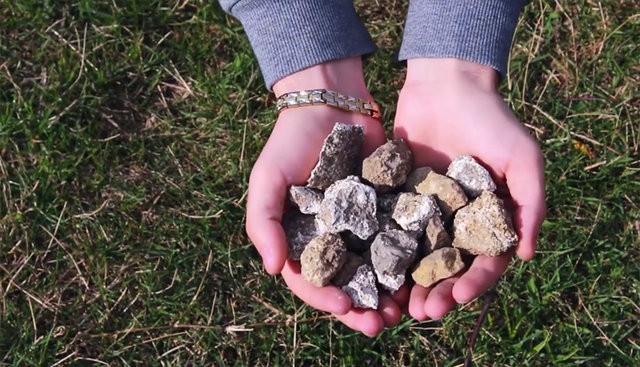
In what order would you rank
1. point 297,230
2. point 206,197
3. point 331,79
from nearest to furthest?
point 297,230 → point 331,79 → point 206,197

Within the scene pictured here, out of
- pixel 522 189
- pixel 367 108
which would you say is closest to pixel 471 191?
pixel 522 189

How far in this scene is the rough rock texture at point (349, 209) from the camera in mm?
2127

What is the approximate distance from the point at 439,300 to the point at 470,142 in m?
0.49

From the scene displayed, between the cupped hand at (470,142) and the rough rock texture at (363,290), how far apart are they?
96 millimetres

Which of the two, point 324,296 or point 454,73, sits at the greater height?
point 454,73

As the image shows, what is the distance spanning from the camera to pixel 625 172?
292 centimetres

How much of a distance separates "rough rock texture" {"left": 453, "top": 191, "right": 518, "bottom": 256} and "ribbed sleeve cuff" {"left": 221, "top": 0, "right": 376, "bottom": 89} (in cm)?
65

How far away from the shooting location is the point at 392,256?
2.03 meters

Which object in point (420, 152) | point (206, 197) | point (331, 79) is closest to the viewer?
point (420, 152)

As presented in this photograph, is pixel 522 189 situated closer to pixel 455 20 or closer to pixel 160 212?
A: pixel 455 20

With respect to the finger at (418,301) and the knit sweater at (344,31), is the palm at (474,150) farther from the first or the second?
the knit sweater at (344,31)

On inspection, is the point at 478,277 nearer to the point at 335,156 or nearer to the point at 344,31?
the point at 335,156

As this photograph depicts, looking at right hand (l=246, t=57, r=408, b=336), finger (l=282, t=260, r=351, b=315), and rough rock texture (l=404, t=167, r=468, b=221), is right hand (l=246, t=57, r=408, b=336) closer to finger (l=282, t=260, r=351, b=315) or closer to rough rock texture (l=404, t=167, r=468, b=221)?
finger (l=282, t=260, r=351, b=315)

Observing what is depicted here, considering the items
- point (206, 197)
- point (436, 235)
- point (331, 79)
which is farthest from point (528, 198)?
point (206, 197)
